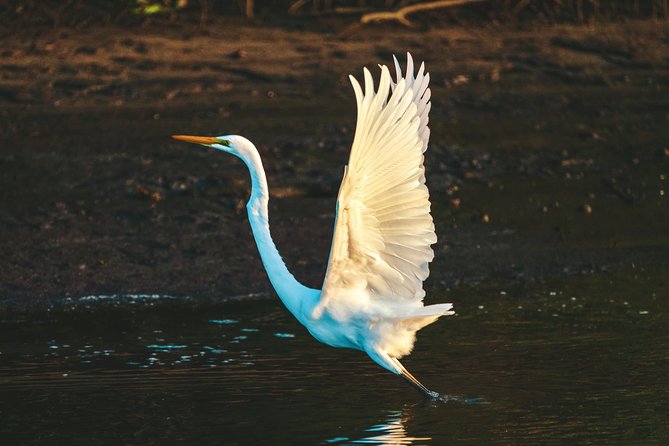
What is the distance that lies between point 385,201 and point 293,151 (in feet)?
19.4

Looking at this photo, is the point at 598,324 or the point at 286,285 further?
the point at 598,324

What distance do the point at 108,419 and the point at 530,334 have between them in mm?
2992

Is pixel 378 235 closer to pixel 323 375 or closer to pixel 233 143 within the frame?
pixel 233 143

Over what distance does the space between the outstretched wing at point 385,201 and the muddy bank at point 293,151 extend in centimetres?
332

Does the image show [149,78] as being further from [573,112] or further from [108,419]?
[108,419]

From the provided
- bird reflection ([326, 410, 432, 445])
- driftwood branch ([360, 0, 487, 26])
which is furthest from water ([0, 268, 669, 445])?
driftwood branch ([360, 0, 487, 26])

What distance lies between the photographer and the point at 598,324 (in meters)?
8.50

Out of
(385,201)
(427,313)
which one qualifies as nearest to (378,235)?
(385,201)

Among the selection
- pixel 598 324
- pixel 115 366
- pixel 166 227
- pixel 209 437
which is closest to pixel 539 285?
pixel 598 324

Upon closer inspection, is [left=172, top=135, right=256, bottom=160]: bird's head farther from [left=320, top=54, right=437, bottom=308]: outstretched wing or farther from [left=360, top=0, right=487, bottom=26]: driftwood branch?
[left=360, top=0, right=487, bottom=26]: driftwood branch

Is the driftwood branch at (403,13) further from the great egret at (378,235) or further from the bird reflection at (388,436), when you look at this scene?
the bird reflection at (388,436)

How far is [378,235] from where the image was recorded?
620 cm

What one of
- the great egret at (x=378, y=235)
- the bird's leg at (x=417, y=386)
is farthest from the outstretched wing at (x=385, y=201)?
the bird's leg at (x=417, y=386)

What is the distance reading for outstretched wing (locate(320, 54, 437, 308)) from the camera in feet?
19.4
